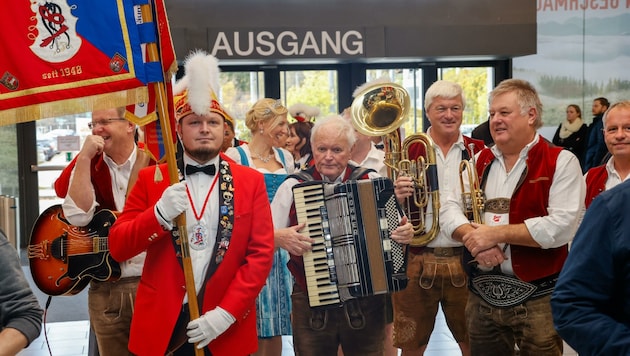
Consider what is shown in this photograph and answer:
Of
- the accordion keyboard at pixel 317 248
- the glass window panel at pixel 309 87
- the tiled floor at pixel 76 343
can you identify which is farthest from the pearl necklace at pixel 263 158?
the glass window panel at pixel 309 87

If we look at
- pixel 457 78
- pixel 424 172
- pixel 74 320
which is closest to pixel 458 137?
pixel 424 172

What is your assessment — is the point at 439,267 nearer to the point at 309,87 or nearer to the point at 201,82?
the point at 201,82

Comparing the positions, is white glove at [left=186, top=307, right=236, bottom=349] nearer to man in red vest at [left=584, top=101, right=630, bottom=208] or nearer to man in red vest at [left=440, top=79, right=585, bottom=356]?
man in red vest at [left=440, top=79, right=585, bottom=356]

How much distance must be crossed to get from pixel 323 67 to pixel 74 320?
5.67m

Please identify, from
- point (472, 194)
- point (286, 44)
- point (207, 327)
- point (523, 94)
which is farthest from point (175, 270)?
point (286, 44)

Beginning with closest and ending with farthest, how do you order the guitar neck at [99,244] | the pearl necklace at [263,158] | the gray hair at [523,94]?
the gray hair at [523,94], the guitar neck at [99,244], the pearl necklace at [263,158]

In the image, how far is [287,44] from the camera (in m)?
10.1

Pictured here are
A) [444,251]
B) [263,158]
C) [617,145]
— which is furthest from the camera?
[263,158]

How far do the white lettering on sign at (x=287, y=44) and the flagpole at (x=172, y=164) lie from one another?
6.87m

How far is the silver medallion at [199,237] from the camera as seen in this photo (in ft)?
10.8

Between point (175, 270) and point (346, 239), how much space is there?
0.98 m

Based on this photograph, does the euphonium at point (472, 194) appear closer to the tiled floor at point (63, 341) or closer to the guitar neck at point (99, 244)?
the guitar neck at point (99, 244)

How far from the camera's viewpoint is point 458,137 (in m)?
4.59

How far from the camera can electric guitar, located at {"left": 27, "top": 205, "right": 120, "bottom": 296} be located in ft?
13.2
